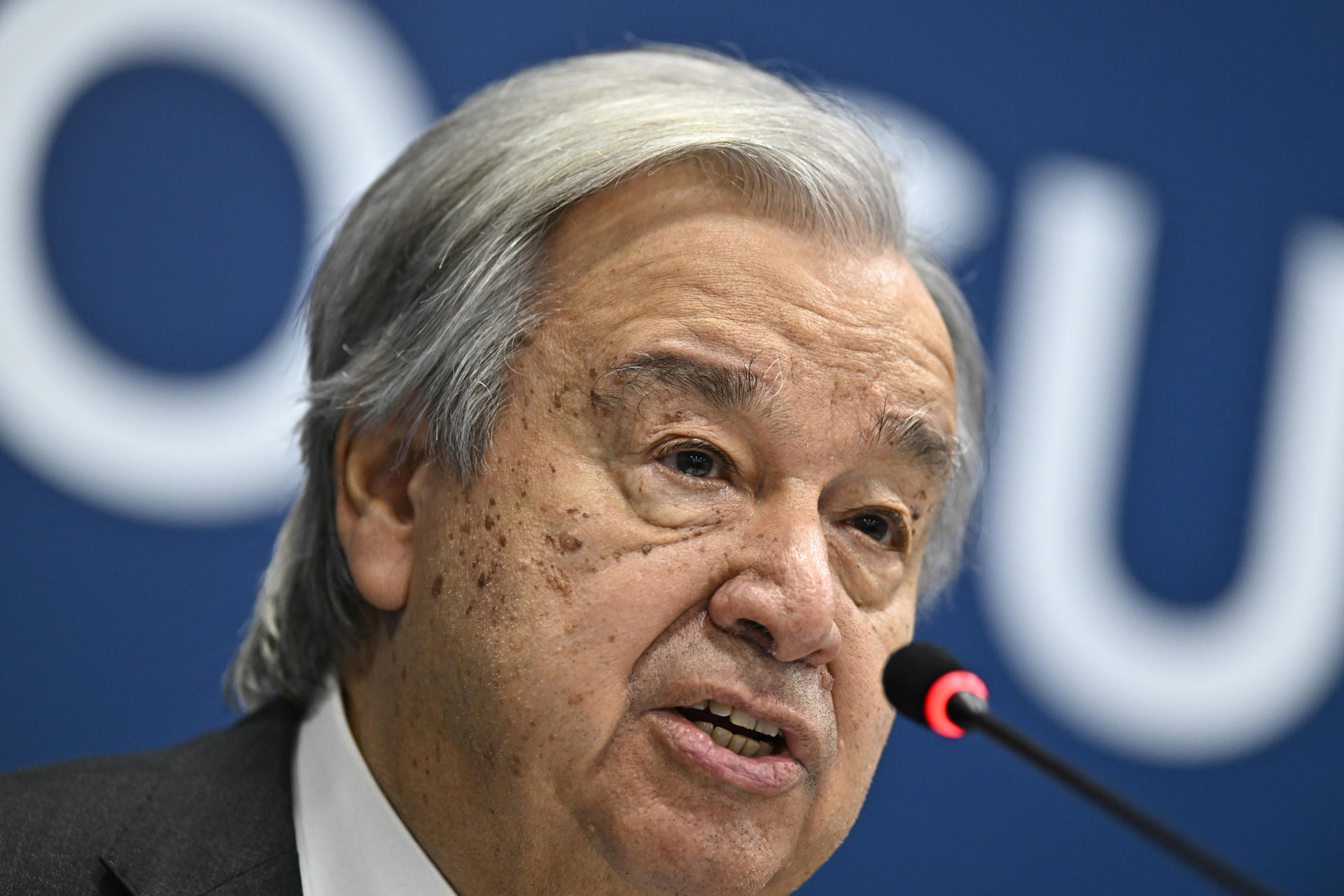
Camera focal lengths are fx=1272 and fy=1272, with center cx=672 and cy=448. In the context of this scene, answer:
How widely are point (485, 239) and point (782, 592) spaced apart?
0.58 m

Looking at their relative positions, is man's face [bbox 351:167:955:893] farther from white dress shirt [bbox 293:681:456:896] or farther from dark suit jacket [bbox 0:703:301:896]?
dark suit jacket [bbox 0:703:301:896]

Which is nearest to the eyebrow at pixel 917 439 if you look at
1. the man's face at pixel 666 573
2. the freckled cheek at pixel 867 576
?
the man's face at pixel 666 573

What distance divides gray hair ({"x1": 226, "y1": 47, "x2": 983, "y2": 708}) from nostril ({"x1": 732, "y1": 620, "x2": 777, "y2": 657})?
14.7 inches

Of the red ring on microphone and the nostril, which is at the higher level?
the red ring on microphone

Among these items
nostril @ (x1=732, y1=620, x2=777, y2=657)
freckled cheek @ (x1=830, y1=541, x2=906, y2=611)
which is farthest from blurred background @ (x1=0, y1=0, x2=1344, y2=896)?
nostril @ (x1=732, y1=620, x2=777, y2=657)

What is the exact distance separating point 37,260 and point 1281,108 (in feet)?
9.69

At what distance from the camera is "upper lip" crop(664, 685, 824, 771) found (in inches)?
55.2

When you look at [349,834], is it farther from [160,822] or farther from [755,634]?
[755,634]

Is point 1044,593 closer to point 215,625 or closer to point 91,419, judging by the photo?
point 215,625

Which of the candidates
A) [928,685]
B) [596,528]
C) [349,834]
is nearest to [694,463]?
[596,528]

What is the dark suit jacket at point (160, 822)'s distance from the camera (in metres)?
1.49

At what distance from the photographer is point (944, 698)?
1.31 m

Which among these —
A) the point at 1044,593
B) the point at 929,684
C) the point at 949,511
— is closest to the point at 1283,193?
the point at 1044,593

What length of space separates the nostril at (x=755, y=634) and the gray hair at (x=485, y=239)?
1.22 feet
